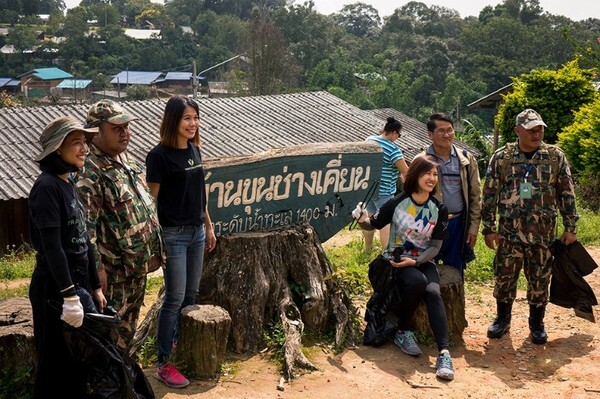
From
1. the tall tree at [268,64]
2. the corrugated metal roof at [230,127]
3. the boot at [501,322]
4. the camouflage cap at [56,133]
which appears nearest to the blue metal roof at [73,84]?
the tall tree at [268,64]

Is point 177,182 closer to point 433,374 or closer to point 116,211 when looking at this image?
point 116,211

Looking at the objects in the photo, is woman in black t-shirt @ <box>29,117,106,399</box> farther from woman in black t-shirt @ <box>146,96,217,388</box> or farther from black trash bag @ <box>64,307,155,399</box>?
woman in black t-shirt @ <box>146,96,217,388</box>

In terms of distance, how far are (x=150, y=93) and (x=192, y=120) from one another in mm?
47510

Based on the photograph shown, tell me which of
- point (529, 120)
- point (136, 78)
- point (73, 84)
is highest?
point (529, 120)

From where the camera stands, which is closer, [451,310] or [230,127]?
[451,310]

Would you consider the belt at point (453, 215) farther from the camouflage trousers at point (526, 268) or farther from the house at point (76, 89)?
the house at point (76, 89)

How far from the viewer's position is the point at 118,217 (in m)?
4.25

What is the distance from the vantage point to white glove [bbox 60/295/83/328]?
3.72 meters

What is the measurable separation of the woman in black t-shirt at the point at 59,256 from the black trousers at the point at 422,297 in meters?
2.30

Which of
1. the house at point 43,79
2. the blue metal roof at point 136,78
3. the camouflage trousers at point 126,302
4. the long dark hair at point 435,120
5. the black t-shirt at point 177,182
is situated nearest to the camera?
the camouflage trousers at point 126,302

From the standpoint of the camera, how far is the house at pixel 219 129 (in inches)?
549

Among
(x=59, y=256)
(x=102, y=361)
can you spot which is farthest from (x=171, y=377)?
(x=59, y=256)

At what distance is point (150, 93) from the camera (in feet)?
167

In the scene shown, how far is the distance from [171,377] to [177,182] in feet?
4.04
